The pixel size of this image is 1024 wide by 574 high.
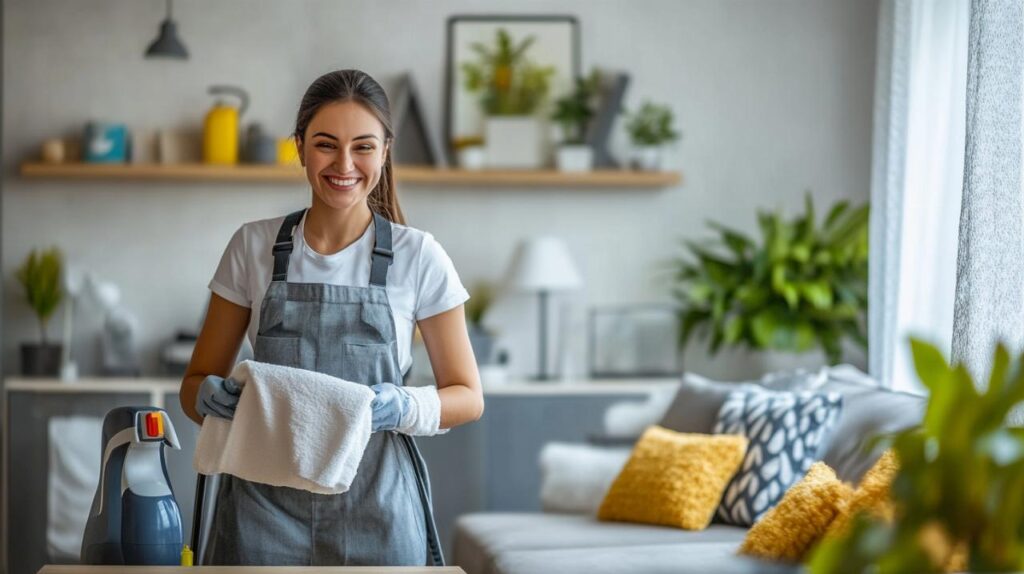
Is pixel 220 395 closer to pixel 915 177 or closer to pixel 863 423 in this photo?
pixel 863 423

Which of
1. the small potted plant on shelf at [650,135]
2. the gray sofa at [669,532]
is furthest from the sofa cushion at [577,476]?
the small potted plant on shelf at [650,135]

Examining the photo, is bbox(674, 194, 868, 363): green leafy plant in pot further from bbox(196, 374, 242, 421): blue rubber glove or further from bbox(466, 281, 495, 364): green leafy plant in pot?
bbox(196, 374, 242, 421): blue rubber glove

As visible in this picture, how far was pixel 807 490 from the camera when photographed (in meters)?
2.74

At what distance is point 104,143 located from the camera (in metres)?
4.86

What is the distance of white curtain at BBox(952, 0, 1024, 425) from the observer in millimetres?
2678

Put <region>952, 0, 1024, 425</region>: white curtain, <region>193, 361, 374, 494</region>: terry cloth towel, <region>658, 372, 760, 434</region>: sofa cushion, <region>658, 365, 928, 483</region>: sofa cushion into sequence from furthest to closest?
<region>658, 372, 760, 434</region>: sofa cushion
<region>658, 365, 928, 483</region>: sofa cushion
<region>952, 0, 1024, 425</region>: white curtain
<region>193, 361, 374, 494</region>: terry cloth towel

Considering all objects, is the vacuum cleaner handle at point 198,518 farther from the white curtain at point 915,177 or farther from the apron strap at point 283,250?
the white curtain at point 915,177

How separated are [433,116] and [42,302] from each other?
165 cm

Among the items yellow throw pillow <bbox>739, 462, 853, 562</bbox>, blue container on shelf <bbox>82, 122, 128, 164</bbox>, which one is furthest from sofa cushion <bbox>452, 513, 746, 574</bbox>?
blue container on shelf <bbox>82, 122, 128, 164</bbox>

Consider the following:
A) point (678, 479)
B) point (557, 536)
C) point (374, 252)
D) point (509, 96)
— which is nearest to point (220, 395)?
point (374, 252)

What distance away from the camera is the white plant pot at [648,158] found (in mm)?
5023

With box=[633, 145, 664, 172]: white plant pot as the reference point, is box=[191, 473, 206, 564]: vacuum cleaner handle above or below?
below

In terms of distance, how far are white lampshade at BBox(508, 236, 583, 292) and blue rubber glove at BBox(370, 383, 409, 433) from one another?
2.92 m

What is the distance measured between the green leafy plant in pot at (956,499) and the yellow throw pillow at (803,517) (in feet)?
5.13
